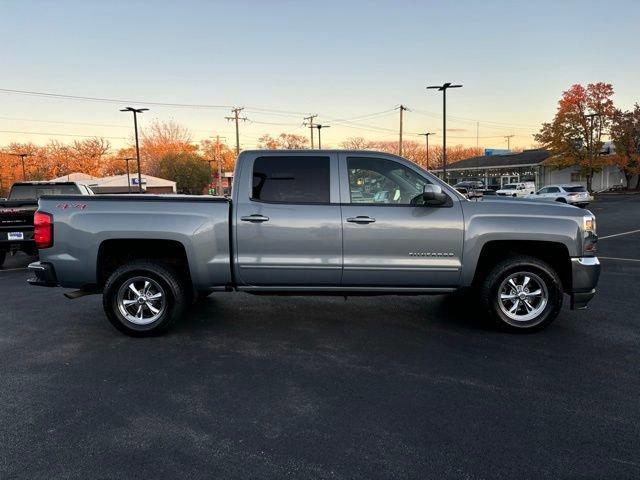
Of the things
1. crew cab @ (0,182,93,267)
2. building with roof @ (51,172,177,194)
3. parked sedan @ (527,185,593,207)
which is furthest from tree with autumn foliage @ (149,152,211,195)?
crew cab @ (0,182,93,267)

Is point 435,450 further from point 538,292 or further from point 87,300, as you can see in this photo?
point 87,300

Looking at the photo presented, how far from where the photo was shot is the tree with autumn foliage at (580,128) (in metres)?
47.7

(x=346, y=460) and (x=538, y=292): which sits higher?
(x=538, y=292)

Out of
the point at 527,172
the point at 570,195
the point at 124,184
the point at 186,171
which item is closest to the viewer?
the point at 570,195

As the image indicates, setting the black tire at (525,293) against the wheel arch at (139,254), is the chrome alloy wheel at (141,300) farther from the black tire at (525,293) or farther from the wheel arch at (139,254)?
the black tire at (525,293)

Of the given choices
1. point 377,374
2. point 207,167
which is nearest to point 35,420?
point 377,374

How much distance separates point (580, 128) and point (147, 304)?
53631mm

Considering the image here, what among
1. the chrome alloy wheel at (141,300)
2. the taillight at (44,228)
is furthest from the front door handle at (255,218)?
the taillight at (44,228)

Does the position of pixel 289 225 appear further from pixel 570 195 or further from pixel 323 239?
pixel 570 195

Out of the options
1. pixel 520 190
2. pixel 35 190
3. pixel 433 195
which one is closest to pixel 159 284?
pixel 433 195

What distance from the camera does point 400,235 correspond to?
5105 mm

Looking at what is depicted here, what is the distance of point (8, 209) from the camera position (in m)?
9.73

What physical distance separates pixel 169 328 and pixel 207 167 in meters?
76.1

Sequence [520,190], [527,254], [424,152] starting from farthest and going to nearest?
[424,152], [520,190], [527,254]
